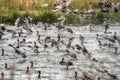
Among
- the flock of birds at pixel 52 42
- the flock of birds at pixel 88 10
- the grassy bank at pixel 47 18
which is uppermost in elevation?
the flock of birds at pixel 88 10

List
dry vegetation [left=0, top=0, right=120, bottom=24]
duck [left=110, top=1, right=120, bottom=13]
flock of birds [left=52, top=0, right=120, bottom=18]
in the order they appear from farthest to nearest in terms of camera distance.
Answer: duck [left=110, top=1, right=120, bottom=13] → flock of birds [left=52, top=0, right=120, bottom=18] → dry vegetation [left=0, top=0, right=120, bottom=24]

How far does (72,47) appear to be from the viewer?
1830 centimetres

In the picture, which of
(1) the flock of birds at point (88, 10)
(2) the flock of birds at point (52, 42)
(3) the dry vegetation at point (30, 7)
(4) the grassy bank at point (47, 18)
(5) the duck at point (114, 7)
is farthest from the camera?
(5) the duck at point (114, 7)

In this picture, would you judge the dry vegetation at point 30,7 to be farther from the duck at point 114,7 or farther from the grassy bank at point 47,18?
the duck at point 114,7

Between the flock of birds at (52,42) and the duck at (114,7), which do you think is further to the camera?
the duck at (114,7)

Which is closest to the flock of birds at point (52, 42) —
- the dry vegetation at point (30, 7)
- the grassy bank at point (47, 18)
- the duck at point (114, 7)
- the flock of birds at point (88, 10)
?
the grassy bank at point (47, 18)

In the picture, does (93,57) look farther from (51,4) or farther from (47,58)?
(51,4)

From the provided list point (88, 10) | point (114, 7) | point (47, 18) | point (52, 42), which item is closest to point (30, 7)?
point (47, 18)

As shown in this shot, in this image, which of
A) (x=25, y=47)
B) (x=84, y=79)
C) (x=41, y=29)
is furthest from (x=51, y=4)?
(x=84, y=79)

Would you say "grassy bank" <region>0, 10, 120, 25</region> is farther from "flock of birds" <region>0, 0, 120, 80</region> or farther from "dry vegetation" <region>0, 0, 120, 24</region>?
"flock of birds" <region>0, 0, 120, 80</region>

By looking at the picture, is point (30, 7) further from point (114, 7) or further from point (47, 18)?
point (114, 7)

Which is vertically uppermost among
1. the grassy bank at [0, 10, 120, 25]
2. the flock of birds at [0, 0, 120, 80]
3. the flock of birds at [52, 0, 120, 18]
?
the flock of birds at [52, 0, 120, 18]

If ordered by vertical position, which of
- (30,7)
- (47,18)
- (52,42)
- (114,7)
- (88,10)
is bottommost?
(52,42)

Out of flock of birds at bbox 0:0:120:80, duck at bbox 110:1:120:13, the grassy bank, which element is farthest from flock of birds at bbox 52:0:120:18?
flock of birds at bbox 0:0:120:80
